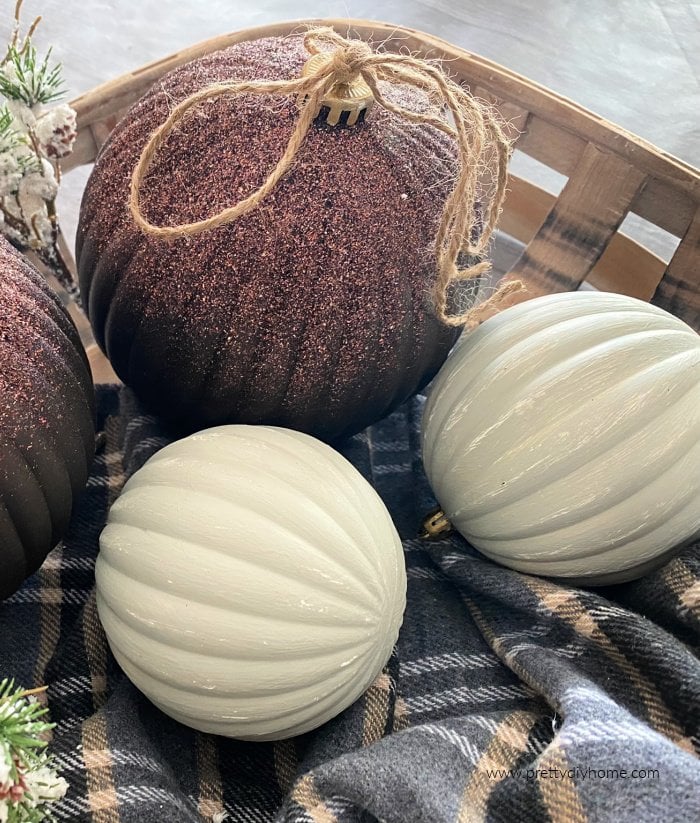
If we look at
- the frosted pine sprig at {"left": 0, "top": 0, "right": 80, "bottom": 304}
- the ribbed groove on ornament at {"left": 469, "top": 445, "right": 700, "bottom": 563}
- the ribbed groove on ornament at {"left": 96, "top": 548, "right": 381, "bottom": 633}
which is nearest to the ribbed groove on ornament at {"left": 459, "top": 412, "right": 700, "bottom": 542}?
the ribbed groove on ornament at {"left": 469, "top": 445, "right": 700, "bottom": 563}

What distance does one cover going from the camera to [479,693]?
0.44m

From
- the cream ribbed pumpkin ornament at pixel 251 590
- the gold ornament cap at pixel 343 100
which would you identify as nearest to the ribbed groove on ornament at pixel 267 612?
the cream ribbed pumpkin ornament at pixel 251 590

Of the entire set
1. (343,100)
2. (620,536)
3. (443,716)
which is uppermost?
(343,100)

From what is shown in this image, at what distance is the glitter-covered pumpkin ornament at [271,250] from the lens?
0.38 meters

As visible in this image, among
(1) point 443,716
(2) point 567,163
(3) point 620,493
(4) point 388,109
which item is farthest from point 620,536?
(2) point 567,163

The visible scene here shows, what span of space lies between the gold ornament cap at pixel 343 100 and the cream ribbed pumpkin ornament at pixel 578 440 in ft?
0.47

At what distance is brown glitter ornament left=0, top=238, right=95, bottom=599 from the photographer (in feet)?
1.14

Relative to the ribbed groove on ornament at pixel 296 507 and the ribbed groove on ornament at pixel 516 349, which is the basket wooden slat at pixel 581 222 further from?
the ribbed groove on ornament at pixel 296 507

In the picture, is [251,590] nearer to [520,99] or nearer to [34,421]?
[34,421]

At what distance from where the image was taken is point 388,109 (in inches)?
15.5

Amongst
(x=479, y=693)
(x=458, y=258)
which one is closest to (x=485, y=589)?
(x=479, y=693)

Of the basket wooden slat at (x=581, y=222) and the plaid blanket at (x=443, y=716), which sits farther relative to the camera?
the basket wooden slat at (x=581, y=222)

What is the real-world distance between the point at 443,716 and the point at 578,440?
0.56 ft

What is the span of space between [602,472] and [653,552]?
7cm
